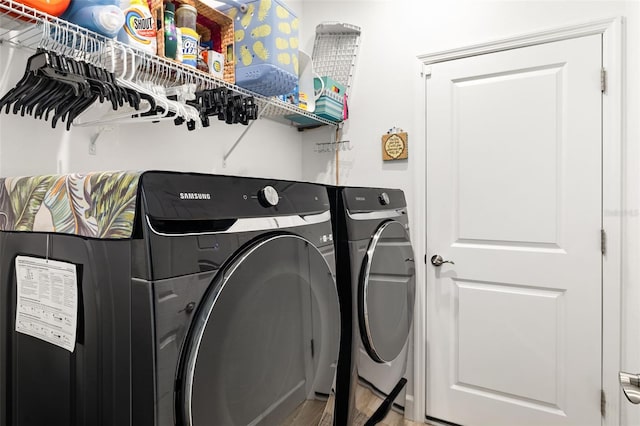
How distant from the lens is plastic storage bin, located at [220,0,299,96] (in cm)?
156

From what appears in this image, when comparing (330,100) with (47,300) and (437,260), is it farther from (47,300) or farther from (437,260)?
(47,300)

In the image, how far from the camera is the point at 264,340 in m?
0.88

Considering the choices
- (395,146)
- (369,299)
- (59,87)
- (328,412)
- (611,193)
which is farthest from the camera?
(395,146)

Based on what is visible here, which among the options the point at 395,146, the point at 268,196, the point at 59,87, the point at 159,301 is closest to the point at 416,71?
the point at 395,146

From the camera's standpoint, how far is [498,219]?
204cm

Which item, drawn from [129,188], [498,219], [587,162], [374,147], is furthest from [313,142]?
[129,188]

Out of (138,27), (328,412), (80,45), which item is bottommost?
(328,412)

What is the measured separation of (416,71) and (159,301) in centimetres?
204

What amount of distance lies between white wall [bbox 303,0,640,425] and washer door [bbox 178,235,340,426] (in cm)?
134

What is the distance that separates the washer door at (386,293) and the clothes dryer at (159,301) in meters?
0.32

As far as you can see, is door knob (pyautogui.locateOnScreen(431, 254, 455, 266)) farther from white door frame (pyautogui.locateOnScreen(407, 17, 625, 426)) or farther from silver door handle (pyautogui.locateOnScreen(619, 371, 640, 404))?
silver door handle (pyautogui.locateOnScreen(619, 371, 640, 404))

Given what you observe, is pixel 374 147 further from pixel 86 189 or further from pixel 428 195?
pixel 86 189

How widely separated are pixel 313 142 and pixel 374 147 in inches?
17.4

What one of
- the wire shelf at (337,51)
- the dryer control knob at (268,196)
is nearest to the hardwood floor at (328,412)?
the dryer control knob at (268,196)
